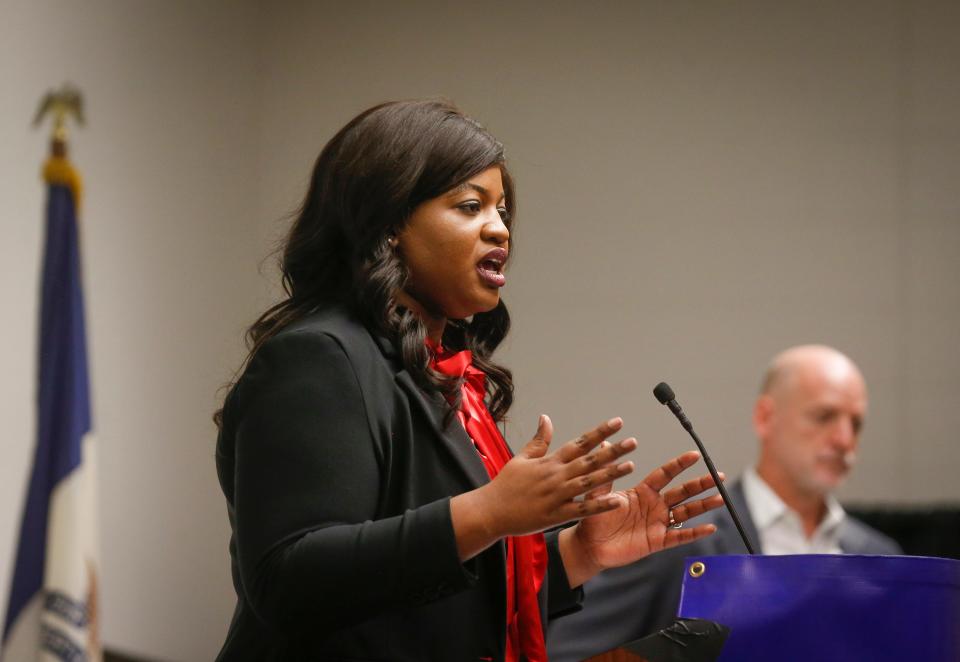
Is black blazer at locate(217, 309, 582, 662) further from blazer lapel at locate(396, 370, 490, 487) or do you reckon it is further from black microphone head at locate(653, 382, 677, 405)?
black microphone head at locate(653, 382, 677, 405)

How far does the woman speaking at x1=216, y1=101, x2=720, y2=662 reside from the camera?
4.33 feet

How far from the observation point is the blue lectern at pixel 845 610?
1386mm

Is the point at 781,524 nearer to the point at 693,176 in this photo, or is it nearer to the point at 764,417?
the point at 764,417

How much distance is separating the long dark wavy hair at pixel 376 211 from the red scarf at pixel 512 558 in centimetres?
5

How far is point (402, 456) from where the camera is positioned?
1475mm

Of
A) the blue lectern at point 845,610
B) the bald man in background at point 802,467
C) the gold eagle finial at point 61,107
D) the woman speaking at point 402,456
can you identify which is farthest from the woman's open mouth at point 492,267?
the gold eagle finial at point 61,107

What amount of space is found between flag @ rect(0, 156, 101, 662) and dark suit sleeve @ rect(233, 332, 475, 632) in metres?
1.63

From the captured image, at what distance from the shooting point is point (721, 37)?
17.8 feet

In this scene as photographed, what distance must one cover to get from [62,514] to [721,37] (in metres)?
3.69

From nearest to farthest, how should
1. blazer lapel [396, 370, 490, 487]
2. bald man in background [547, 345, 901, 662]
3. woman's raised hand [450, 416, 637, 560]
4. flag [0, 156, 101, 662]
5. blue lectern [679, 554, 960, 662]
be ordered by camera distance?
1. woman's raised hand [450, 416, 637, 560]
2. blue lectern [679, 554, 960, 662]
3. blazer lapel [396, 370, 490, 487]
4. flag [0, 156, 101, 662]
5. bald man in background [547, 345, 901, 662]

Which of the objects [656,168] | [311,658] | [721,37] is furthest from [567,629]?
[721,37]

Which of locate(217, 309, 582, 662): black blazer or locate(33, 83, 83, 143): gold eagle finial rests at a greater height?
locate(33, 83, 83, 143): gold eagle finial

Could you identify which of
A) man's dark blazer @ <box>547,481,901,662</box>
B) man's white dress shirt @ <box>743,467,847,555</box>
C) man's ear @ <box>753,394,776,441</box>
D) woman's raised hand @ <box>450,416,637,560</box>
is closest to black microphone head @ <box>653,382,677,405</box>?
woman's raised hand @ <box>450,416,637,560</box>

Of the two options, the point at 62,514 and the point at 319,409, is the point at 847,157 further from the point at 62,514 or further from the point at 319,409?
the point at 319,409
